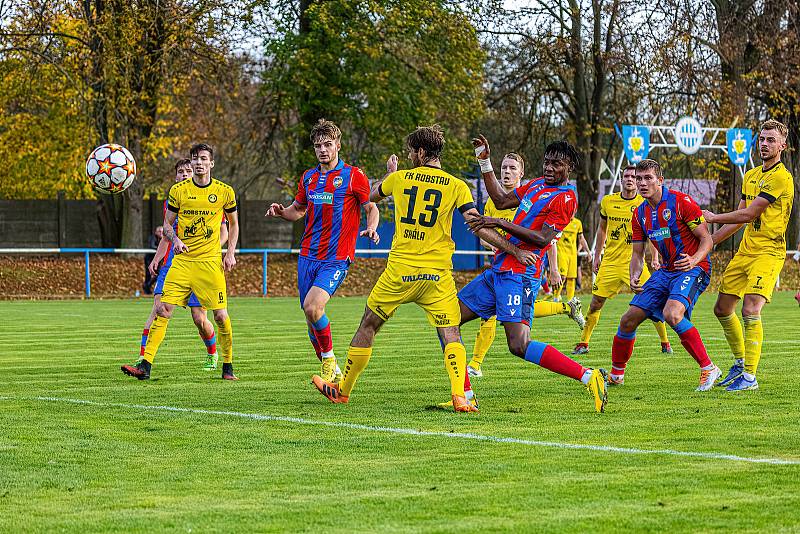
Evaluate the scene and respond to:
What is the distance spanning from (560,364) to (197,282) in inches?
172

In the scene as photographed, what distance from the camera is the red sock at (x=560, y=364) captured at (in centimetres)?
867

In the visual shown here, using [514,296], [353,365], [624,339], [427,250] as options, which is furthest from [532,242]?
[624,339]

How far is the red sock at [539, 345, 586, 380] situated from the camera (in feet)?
28.5

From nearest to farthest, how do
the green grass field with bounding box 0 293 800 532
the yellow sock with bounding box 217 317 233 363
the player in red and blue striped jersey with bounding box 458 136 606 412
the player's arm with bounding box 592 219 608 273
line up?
the green grass field with bounding box 0 293 800 532 → the player in red and blue striped jersey with bounding box 458 136 606 412 → the yellow sock with bounding box 217 317 233 363 → the player's arm with bounding box 592 219 608 273

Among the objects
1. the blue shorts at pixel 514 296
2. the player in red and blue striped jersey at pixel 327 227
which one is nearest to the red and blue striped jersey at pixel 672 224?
the blue shorts at pixel 514 296

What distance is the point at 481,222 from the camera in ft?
28.1

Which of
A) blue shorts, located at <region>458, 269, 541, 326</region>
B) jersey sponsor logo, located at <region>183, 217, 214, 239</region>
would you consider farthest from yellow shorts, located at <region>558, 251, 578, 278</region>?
blue shorts, located at <region>458, 269, 541, 326</region>

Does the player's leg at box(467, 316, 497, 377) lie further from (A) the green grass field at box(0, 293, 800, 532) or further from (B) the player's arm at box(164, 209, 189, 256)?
(B) the player's arm at box(164, 209, 189, 256)

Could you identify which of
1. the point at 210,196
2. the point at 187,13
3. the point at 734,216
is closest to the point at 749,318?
the point at 734,216

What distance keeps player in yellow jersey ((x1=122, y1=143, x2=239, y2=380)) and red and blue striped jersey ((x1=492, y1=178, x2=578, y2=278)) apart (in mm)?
3433

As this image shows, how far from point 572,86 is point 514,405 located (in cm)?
3088

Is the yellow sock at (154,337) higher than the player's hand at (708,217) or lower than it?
lower

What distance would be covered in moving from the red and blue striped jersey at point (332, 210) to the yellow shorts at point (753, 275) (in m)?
3.25

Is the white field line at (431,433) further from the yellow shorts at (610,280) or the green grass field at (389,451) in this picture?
the yellow shorts at (610,280)
